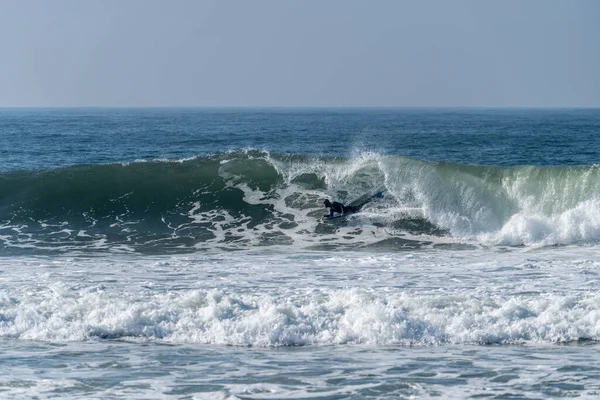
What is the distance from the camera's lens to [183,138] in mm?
50875

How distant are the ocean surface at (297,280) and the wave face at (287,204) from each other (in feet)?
0.23

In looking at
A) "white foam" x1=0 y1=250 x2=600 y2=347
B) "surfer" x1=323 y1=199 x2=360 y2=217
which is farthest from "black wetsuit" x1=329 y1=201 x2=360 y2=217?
"white foam" x1=0 y1=250 x2=600 y2=347

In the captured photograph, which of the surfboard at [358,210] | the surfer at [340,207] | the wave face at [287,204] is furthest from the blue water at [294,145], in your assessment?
the surfer at [340,207]

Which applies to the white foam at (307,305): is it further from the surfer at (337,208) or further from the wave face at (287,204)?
the surfer at (337,208)

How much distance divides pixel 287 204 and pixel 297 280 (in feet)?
26.8

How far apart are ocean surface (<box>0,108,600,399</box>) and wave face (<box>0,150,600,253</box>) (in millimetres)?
69

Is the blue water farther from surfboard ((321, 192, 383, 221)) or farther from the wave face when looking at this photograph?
surfboard ((321, 192, 383, 221))

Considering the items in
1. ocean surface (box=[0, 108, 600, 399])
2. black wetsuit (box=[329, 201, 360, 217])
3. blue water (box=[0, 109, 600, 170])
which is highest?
blue water (box=[0, 109, 600, 170])

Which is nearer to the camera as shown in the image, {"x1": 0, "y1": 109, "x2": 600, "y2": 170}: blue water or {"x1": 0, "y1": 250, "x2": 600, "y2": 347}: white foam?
{"x1": 0, "y1": 250, "x2": 600, "y2": 347}: white foam

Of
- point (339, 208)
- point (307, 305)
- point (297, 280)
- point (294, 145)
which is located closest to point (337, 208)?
point (339, 208)

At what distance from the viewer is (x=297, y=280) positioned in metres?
13.8

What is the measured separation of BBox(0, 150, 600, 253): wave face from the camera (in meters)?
18.5

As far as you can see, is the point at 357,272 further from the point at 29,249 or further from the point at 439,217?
the point at 29,249

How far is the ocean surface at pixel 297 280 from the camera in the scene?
9.29m
